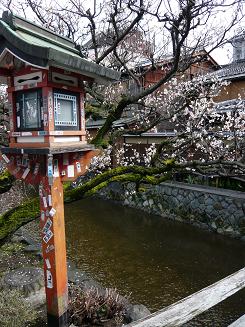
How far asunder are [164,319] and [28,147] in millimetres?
2982

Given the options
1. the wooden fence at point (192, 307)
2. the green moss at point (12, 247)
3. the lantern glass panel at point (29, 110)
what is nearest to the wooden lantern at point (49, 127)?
the lantern glass panel at point (29, 110)

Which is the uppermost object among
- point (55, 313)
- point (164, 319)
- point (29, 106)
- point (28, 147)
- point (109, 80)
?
point (109, 80)

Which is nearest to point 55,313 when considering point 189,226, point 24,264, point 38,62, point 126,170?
point 126,170

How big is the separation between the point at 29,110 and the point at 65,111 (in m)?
0.52

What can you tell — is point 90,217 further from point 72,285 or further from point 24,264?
point 72,285

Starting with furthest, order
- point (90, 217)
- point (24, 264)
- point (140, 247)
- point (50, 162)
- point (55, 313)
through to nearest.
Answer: point (90, 217) → point (140, 247) → point (24, 264) → point (55, 313) → point (50, 162)

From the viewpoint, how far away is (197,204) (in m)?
15.2

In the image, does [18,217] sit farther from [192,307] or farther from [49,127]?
[192,307]

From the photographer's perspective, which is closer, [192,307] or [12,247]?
[192,307]

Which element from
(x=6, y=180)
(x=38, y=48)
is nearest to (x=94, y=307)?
(x=6, y=180)

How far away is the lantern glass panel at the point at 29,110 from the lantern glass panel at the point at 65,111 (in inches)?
9.3

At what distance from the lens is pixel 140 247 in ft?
40.7

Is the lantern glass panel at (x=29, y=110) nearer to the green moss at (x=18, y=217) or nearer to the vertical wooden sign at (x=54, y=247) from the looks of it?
the vertical wooden sign at (x=54, y=247)

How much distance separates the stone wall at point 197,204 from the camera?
13648 mm
